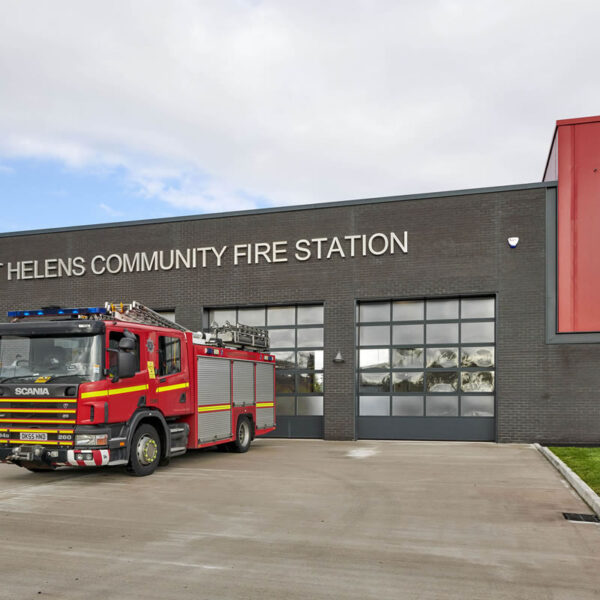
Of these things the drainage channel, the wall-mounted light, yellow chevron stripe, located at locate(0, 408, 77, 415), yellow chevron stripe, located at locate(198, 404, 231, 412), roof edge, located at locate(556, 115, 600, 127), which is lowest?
the drainage channel

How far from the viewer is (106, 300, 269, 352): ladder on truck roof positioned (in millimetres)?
12413

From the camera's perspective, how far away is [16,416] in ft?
35.6

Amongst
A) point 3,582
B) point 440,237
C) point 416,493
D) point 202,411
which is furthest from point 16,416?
point 440,237

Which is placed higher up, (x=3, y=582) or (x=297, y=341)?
(x=297, y=341)

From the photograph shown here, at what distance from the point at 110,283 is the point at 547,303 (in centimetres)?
1277

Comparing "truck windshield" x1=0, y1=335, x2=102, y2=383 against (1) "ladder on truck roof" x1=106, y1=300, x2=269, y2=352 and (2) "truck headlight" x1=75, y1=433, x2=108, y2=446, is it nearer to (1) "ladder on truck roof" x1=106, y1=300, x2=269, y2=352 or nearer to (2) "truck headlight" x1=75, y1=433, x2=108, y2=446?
(2) "truck headlight" x1=75, y1=433, x2=108, y2=446

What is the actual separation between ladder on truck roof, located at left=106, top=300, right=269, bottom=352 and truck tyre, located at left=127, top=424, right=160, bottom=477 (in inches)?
79.5

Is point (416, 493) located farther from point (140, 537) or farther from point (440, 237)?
point (440, 237)

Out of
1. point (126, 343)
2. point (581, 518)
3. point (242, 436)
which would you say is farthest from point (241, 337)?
point (581, 518)

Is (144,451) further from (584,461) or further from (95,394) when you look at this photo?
(584,461)

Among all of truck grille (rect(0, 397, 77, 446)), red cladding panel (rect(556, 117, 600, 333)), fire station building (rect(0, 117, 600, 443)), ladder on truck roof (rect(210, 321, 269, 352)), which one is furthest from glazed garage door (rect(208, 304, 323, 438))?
truck grille (rect(0, 397, 77, 446))

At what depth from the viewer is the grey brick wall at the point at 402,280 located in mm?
17047

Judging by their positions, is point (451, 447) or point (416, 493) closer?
point (416, 493)

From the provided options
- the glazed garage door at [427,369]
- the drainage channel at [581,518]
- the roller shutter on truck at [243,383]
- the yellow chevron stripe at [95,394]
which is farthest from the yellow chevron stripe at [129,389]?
the glazed garage door at [427,369]
